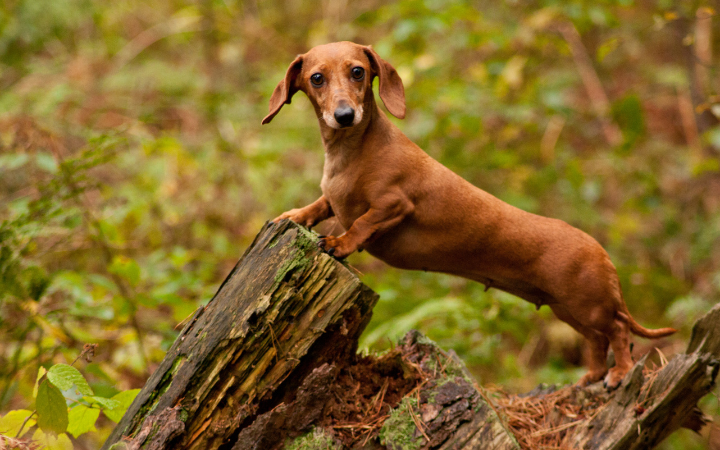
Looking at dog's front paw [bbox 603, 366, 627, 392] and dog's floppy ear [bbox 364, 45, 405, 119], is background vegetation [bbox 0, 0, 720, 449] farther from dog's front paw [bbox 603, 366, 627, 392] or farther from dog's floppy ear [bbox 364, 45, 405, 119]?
dog's floppy ear [bbox 364, 45, 405, 119]

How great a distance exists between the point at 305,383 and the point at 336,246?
711mm

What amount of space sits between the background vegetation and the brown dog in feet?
3.74

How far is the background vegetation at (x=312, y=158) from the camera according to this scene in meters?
4.58

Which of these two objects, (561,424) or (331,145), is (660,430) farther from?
(331,145)

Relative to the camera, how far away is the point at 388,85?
320 cm

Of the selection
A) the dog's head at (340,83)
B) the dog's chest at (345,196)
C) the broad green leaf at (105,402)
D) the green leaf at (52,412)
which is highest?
the dog's head at (340,83)

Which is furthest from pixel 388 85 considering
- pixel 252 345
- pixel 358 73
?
pixel 252 345

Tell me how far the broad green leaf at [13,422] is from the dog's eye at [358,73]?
7.52 feet

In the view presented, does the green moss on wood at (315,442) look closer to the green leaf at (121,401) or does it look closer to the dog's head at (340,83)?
the green leaf at (121,401)

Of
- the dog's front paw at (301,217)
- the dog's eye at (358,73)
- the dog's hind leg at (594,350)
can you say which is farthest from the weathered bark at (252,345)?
the dog's hind leg at (594,350)

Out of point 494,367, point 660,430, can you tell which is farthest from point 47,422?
point 494,367

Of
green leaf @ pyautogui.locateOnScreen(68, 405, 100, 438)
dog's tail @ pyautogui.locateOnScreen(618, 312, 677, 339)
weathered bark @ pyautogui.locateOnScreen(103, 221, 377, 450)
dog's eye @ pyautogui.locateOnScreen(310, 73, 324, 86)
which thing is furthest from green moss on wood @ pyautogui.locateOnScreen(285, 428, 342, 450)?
dog's tail @ pyautogui.locateOnScreen(618, 312, 677, 339)

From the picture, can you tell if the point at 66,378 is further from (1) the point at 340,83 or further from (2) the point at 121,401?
(1) the point at 340,83

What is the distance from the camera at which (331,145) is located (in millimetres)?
3281
